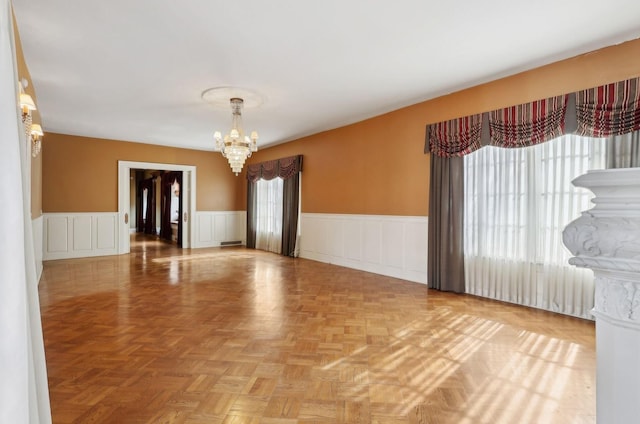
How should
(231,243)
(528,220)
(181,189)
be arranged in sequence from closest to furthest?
(528,220) < (181,189) < (231,243)

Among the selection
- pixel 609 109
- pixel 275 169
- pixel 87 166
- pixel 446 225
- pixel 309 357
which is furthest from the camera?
pixel 275 169

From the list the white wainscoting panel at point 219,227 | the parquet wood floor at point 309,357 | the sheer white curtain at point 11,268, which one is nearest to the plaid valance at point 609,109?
the parquet wood floor at point 309,357

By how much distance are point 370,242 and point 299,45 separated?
3.55 meters

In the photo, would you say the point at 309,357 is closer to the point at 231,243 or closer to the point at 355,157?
the point at 355,157

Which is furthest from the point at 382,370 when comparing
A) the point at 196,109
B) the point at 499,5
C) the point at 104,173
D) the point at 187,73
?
the point at 104,173

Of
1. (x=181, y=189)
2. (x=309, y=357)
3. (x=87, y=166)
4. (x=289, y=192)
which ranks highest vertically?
(x=87, y=166)

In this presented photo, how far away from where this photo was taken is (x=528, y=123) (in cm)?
379

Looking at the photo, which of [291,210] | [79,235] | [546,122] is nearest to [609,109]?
[546,122]

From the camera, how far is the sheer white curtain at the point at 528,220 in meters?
3.54

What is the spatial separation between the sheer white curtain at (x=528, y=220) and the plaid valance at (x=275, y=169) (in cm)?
397

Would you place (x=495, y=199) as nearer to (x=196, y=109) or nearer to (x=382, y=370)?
(x=382, y=370)

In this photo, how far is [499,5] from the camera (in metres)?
2.68

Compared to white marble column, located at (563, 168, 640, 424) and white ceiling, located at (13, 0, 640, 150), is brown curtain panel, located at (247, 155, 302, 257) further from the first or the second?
white marble column, located at (563, 168, 640, 424)

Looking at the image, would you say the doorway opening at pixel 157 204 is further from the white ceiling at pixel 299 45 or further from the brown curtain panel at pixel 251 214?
the white ceiling at pixel 299 45
